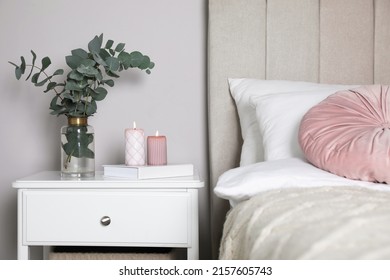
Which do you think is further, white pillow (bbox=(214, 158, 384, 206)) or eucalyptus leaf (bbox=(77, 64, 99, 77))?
eucalyptus leaf (bbox=(77, 64, 99, 77))

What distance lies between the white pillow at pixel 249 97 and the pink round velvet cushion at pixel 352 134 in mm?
342

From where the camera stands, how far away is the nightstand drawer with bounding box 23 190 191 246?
5.06 ft

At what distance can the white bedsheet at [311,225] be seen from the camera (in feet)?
2.25

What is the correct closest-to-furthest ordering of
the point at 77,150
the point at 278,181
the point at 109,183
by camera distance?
the point at 278,181 < the point at 109,183 < the point at 77,150

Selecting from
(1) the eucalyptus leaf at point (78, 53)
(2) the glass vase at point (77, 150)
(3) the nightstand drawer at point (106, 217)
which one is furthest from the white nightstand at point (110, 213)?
(1) the eucalyptus leaf at point (78, 53)

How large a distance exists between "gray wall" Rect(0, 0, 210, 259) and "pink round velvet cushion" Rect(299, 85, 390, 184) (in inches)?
27.1

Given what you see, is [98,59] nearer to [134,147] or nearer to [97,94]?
[97,94]

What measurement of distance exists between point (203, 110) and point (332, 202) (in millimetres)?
1093

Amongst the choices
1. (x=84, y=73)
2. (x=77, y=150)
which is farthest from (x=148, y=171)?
(x=84, y=73)

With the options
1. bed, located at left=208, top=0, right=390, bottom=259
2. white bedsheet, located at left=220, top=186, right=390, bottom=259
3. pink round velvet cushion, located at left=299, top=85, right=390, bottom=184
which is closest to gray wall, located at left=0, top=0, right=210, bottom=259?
bed, located at left=208, top=0, right=390, bottom=259

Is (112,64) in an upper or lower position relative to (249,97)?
upper

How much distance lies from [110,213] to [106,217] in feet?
0.06

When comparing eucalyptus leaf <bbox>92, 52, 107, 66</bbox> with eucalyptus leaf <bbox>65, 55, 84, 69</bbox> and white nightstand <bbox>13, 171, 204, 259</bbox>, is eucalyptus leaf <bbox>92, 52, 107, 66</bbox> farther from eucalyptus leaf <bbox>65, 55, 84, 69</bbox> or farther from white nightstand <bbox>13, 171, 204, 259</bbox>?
white nightstand <bbox>13, 171, 204, 259</bbox>

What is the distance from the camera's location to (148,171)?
1.57m
